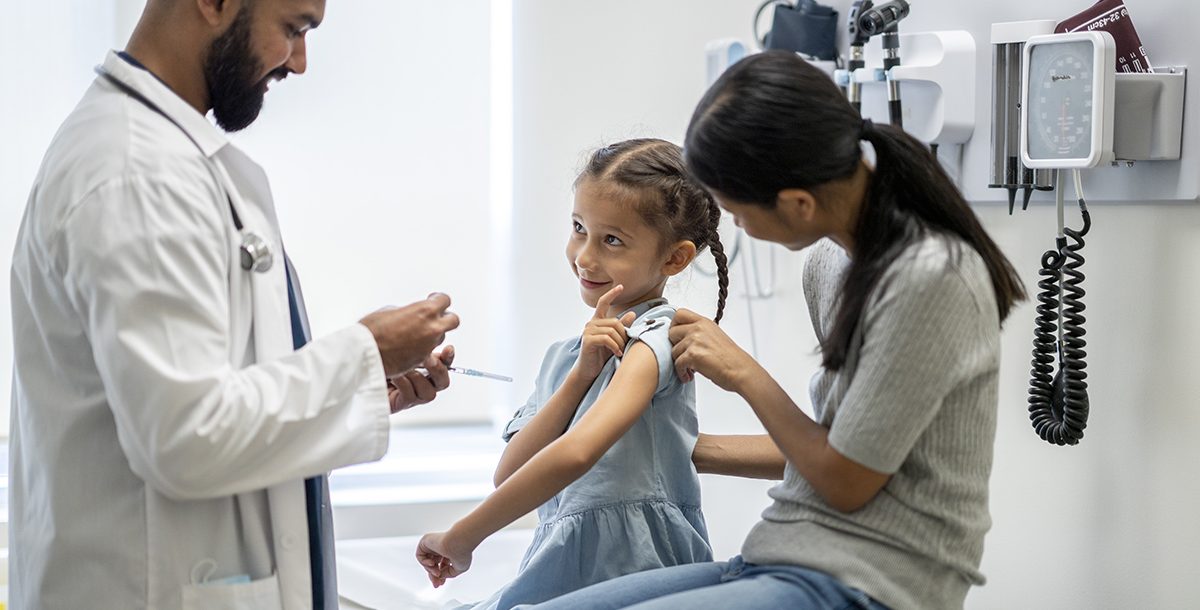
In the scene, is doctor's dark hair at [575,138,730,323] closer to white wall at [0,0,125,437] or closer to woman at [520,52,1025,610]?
woman at [520,52,1025,610]

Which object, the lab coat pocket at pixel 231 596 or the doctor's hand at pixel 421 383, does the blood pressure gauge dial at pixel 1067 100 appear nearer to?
the doctor's hand at pixel 421 383

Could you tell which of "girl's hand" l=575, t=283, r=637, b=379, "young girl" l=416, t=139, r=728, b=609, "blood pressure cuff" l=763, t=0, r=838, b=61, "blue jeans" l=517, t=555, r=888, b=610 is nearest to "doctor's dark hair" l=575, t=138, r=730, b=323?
"young girl" l=416, t=139, r=728, b=609

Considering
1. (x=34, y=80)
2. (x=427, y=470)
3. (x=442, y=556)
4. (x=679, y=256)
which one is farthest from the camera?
(x=427, y=470)

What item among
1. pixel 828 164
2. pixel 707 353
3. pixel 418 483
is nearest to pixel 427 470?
pixel 418 483

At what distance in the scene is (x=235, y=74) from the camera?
125 cm

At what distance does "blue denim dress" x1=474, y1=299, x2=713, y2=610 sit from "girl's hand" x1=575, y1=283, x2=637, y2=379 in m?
0.01

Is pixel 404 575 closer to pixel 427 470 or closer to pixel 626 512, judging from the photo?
pixel 427 470

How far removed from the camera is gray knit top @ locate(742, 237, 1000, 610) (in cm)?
109

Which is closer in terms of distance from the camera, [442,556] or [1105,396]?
[442,556]

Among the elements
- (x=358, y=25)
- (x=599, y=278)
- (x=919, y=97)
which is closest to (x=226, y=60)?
(x=599, y=278)

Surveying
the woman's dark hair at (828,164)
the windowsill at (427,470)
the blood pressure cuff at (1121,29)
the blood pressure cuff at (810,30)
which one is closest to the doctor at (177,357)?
the woman's dark hair at (828,164)

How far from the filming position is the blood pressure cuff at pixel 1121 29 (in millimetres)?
1482

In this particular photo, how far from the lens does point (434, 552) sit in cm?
139

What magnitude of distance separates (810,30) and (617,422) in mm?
1184
